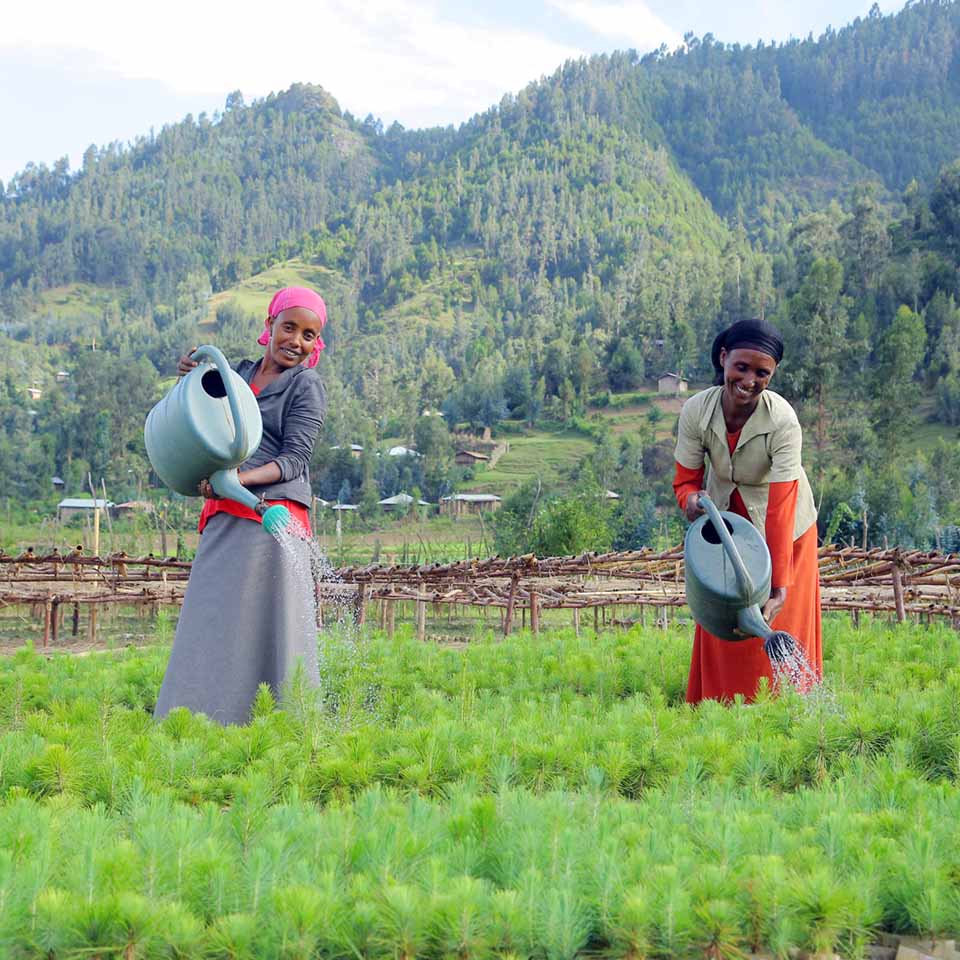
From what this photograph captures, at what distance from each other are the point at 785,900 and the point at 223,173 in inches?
6562

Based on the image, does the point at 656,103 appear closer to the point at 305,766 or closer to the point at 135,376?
the point at 135,376

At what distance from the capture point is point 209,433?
3.71 m

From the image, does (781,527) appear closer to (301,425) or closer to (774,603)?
(774,603)

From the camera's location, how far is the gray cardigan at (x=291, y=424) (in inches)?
163

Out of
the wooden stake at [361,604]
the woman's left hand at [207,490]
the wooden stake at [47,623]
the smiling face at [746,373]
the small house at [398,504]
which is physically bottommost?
the wooden stake at [47,623]

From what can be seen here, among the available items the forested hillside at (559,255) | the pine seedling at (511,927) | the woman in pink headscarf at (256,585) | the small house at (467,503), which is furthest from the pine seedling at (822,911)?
the small house at (467,503)

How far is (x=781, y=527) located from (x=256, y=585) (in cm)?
203

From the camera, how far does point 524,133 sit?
134 meters

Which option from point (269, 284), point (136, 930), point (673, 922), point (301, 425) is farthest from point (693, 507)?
point (269, 284)

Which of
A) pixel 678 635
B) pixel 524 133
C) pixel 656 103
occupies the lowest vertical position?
pixel 678 635

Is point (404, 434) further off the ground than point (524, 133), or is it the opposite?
point (524, 133)

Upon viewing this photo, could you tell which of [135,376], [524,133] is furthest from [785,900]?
[524,133]

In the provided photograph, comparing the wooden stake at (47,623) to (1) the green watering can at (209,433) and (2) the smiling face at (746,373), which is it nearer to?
(1) the green watering can at (209,433)

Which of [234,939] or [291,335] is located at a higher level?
[291,335]
